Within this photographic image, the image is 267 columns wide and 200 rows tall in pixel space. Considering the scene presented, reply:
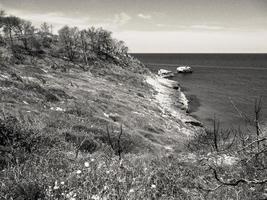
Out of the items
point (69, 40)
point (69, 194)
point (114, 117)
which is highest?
point (69, 40)

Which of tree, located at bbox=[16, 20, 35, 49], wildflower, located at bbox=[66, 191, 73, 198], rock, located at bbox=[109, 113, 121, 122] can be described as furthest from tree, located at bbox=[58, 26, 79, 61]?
wildflower, located at bbox=[66, 191, 73, 198]

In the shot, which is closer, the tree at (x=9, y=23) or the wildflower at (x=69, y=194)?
the wildflower at (x=69, y=194)

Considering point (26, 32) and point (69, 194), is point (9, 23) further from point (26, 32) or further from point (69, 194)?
point (69, 194)

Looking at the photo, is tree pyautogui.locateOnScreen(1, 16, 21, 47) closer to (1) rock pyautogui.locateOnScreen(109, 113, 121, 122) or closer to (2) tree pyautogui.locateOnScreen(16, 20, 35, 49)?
(2) tree pyautogui.locateOnScreen(16, 20, 35, 49)

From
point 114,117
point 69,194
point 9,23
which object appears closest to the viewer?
point 69,194

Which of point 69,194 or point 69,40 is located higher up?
point 69,40

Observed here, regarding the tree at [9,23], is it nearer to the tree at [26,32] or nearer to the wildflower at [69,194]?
the tree at [26,32]

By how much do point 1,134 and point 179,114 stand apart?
36689 mm

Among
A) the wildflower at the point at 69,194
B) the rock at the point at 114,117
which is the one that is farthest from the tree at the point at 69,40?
the wildflower at the point at 69,194

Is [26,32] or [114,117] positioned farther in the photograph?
[26,32]

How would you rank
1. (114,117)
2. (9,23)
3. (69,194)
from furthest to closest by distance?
1. (9,23)
2. (114,117)
3. (69,194)

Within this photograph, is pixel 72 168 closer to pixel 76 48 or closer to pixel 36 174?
pixel 36 174

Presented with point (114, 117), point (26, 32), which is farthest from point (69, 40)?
point (114, 117)

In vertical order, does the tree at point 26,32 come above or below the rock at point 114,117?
above
